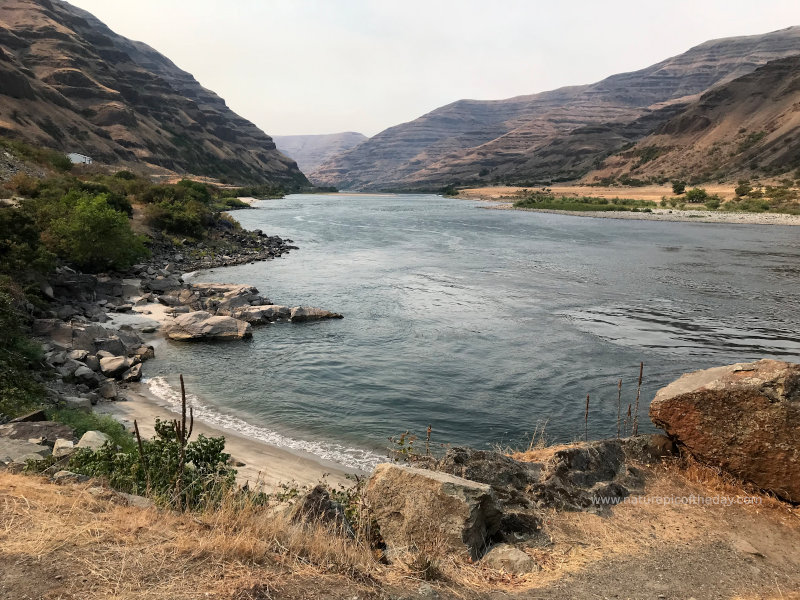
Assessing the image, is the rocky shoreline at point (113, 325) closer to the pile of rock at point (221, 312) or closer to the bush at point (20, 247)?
the pile of rock at point (221, 312)

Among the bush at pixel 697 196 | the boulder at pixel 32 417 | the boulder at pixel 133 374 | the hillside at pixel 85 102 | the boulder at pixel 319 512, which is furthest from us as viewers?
the hillside at pixel 85 102

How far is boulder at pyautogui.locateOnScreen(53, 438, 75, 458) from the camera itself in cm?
953

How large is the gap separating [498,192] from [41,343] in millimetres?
164624

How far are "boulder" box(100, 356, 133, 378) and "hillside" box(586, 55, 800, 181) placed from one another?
411 ft

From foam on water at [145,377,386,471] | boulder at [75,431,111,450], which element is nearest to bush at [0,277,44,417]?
boulder at [75,431,111,450]

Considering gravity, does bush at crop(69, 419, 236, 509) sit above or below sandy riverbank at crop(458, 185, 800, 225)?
below

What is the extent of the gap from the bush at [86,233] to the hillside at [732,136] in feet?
398

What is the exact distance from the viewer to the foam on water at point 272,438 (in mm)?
13886

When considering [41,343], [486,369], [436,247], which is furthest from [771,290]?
[41,343]

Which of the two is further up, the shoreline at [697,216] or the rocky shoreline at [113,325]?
the shoreline at [697,216]

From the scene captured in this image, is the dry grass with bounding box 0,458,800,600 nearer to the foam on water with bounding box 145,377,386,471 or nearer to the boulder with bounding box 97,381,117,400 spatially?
the foam on water with bounding box 145,377,386,471

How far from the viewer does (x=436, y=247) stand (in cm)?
5734

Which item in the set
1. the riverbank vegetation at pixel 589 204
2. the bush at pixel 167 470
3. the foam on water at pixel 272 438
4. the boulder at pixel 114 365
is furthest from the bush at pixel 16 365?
the riverbank vegetation at pixel 589 204

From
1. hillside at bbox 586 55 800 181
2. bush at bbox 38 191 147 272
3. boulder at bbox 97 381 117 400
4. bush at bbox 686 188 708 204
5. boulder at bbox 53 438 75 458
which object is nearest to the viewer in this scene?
boulder at bbox 53 438 75 458
